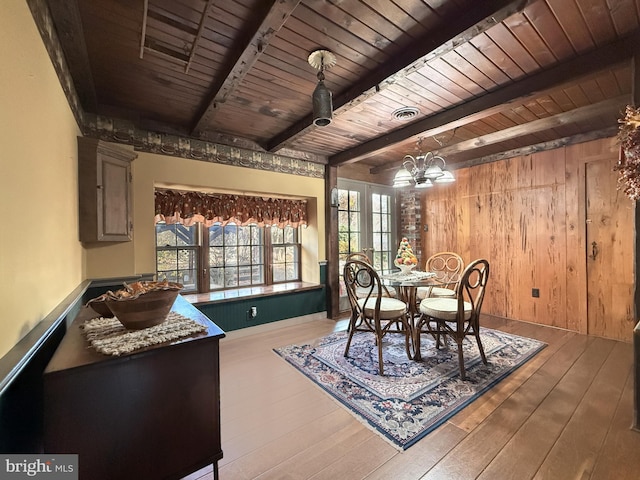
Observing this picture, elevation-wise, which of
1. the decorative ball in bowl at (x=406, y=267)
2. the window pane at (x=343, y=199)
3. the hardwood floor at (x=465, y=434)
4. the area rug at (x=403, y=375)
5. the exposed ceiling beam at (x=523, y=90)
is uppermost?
the exposed ceiling beam at (x=523, y=90)

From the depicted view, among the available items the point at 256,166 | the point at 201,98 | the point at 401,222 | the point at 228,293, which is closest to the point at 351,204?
the point at 401,222

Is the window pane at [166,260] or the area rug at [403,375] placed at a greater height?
the window pane at [166,260]

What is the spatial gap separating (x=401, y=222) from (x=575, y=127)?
2628mm

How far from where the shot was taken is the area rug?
72.0 inches

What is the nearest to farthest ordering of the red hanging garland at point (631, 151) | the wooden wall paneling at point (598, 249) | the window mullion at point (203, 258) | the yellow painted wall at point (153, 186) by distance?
the red hanging garland at point (631, 151) → the yellow painted wall at point (153, 186) → the wooden wall paneling at point (598, 249) → the window mullion at point (203, 258)

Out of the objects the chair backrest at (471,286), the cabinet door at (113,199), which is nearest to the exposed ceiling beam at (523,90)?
the chair backrest at (471,286)

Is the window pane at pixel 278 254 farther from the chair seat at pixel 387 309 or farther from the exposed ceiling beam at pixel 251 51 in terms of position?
the exposed ceiling beam at pixel 251 51

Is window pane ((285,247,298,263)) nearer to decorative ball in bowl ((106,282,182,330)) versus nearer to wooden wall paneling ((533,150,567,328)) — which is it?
decorative ball in bowl ((106,282,182,330))

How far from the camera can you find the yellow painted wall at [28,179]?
0.98 metres

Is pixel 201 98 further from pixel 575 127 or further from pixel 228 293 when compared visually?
pixel 575 127

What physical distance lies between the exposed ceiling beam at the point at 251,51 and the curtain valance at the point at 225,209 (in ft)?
3.27

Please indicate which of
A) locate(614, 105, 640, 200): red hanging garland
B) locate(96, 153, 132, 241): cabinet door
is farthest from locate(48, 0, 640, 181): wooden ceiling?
locate(96, 153, 132, 241): cabinet door

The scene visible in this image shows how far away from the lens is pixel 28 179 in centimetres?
117

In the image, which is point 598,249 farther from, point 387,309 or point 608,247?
point 387,309
